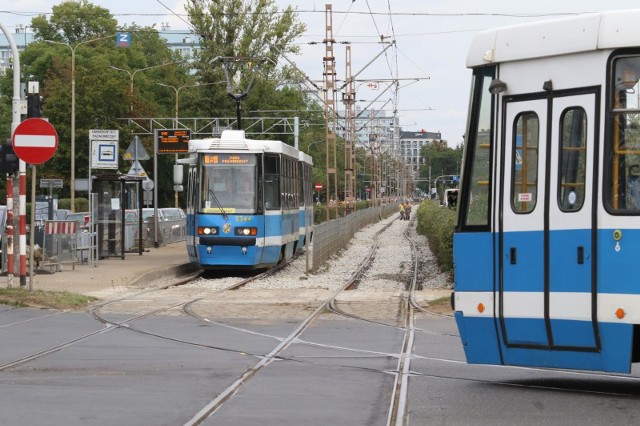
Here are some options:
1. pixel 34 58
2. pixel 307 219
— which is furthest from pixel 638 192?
pixel 34 58

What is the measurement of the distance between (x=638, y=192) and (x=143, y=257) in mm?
27339

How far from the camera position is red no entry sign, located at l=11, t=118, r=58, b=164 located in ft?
65.8

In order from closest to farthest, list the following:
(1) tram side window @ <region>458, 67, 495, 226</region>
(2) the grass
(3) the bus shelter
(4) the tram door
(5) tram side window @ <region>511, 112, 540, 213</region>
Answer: (4) the tram door < (5) tram side window @ <region>511, 112, 540, 213</region> < (1) tram side window @ <region>458, 67, 495, 226</region> < (2) the grass < (3) the bus shelter

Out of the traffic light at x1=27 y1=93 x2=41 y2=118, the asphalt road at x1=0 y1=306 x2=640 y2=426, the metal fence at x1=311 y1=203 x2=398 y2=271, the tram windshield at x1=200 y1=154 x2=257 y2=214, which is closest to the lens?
the asphalt road at x1=0 y1=306 x2=640 y2=426

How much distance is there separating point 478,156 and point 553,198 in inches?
33.5

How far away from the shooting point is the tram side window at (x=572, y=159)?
9.26 metres

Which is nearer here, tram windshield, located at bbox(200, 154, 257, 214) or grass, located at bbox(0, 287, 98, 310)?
grass, located at bbox(0, 287, 98, 310)

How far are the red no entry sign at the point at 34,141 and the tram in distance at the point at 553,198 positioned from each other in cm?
→ 1165

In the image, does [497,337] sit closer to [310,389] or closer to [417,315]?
[310,389]

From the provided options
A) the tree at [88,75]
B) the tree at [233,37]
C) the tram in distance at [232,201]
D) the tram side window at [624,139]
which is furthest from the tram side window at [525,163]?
the tree at [233,37]

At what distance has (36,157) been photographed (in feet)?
66.2

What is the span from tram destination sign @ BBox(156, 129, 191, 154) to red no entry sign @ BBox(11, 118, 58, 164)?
2276cm

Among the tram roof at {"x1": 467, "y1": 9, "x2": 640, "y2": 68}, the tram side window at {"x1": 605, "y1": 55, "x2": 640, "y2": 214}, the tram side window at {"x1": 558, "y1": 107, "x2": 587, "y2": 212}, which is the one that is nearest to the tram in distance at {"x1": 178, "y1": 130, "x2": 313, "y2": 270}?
the tram roof at {"x1": 467, "y1": 9, "x2": 640, "y2": 68}

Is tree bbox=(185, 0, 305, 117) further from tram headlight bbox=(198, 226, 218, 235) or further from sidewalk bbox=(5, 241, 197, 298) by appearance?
tram headlight bbox=(198, 226, 218, 235)
